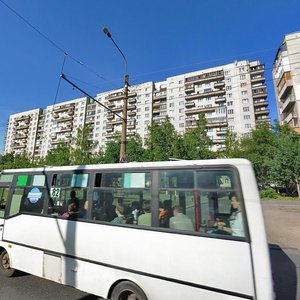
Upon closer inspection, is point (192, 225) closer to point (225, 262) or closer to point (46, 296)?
point (225, 262)

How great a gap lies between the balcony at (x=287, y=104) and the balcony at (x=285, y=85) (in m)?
1.36

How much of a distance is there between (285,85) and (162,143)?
2633 cm

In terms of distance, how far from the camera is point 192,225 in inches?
133

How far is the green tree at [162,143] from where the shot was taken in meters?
31.8

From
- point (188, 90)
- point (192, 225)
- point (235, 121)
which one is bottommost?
point (192, 225)

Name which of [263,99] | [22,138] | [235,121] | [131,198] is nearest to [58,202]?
[131,198]

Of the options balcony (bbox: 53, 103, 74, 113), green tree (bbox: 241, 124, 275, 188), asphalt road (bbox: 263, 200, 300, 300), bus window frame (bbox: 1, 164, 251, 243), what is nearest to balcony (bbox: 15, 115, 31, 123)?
balcony (bbox: 53, 103, 74, 113)

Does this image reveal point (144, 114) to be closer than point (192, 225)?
No

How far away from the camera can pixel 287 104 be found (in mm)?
42375

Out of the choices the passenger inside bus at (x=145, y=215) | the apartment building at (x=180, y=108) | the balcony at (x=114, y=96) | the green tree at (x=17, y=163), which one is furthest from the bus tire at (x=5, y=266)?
the balcony at (x=114, y=96)

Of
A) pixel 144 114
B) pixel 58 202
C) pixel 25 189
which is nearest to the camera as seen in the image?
pixel 58 202

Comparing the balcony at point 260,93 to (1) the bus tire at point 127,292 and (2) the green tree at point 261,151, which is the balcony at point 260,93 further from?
(1) the bus tire at point 127,292

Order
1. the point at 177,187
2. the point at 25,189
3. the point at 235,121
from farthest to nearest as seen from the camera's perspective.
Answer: the point at 235,121 < the point at 25,189 < the point at 177,187

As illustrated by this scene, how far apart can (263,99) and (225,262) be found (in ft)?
238
